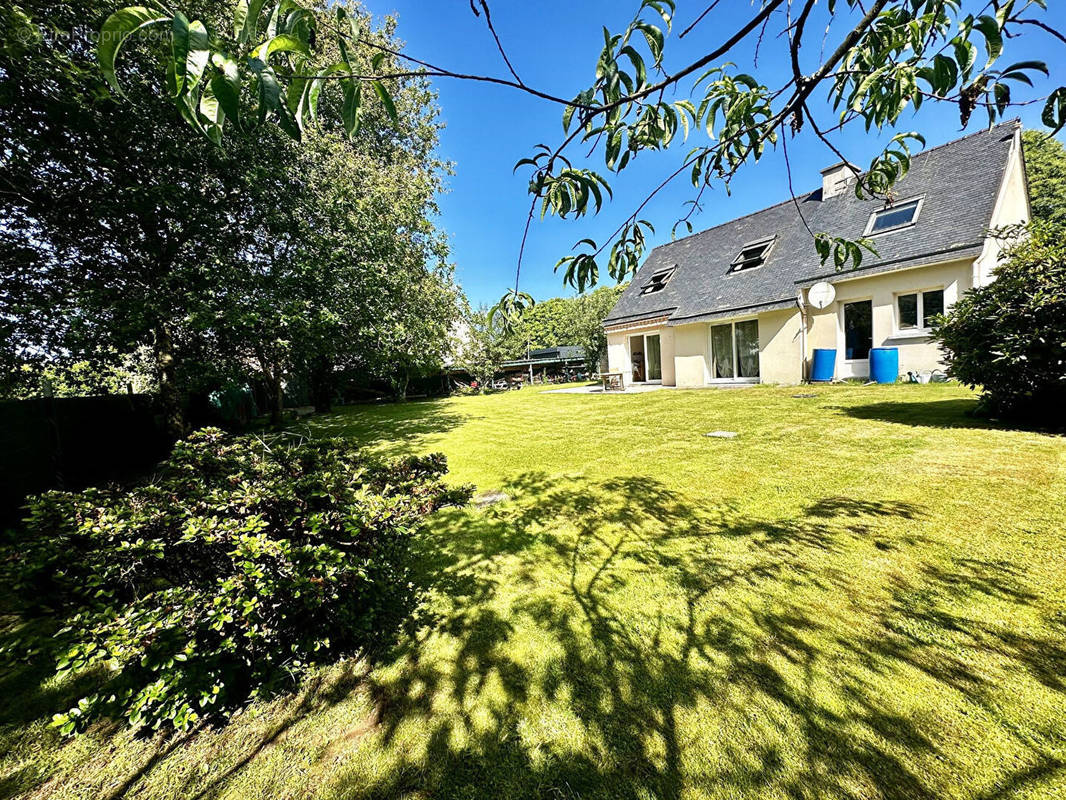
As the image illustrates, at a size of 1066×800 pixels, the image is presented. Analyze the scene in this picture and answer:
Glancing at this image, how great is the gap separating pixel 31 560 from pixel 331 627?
1.44 metres

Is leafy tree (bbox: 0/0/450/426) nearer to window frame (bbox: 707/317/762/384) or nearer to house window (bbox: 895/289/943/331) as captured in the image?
window frame (bbox: 707/317/762/384)

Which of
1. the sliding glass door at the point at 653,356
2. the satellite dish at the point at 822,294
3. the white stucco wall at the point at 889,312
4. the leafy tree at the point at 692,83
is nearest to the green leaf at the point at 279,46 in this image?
the leafy tree at the point at 692,83

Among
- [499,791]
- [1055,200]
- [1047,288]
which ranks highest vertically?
[1055,200]

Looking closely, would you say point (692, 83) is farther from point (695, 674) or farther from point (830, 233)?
point (830, 233)

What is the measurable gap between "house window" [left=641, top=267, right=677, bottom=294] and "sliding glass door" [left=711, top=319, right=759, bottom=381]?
15.2ft

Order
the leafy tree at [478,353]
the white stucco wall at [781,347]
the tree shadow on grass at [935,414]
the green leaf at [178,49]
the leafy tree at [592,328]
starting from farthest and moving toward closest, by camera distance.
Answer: the leafy tree at [592,328]
the leafy tree at [478,353]
the white stucco wall at [781,347]
the tree shadow on grass at [935,414]
the green leaf at [178,49]

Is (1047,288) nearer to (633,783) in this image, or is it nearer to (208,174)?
(633,783)

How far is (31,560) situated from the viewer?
187 centimetres

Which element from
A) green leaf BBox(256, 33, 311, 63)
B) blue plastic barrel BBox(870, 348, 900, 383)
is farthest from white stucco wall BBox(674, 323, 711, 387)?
green leaf BBox(256, 33, 311, 63)

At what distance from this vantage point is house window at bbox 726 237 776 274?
15.0m

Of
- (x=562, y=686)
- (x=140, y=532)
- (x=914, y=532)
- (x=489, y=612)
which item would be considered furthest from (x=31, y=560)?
(x=914, y=532)

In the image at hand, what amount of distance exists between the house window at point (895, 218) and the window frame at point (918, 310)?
242 centimetres

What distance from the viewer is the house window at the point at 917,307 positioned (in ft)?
34.1

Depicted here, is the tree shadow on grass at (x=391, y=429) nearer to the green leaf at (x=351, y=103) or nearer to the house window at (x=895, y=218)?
the green leaf at (x=351, y=103)
